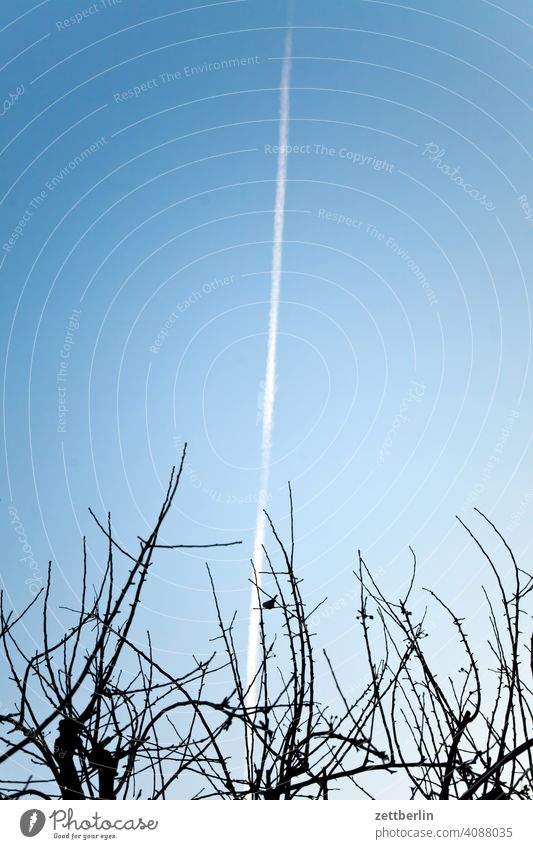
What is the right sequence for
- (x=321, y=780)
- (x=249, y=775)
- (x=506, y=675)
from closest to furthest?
(x=321, y=780)
(x=249, y=775)
(x=506, y=675)

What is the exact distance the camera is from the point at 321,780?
2.14 m

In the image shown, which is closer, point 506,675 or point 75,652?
point 75,652

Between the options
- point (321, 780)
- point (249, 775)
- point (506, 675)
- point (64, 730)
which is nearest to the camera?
point (321, 780)

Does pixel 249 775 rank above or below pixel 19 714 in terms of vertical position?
below
